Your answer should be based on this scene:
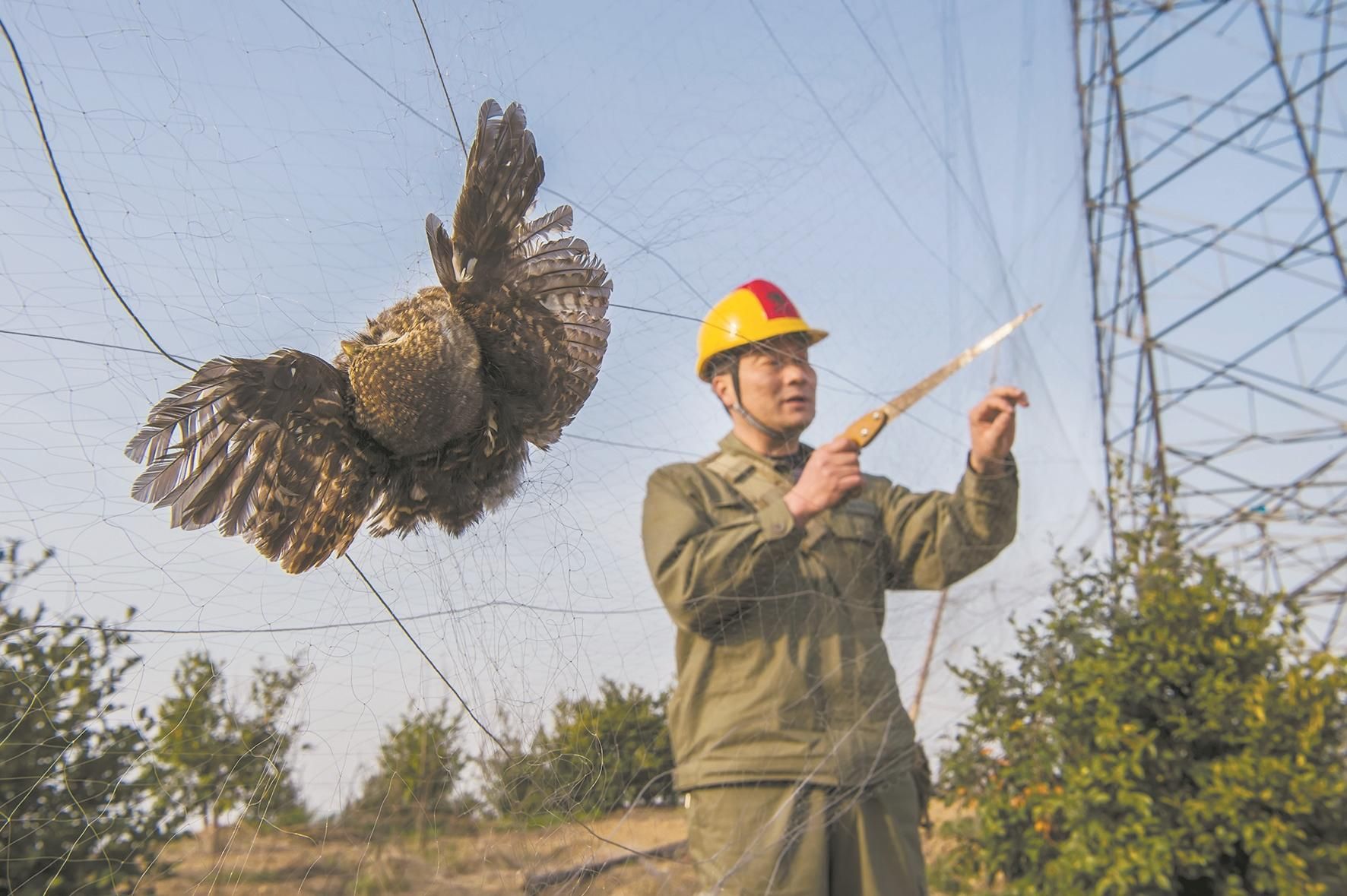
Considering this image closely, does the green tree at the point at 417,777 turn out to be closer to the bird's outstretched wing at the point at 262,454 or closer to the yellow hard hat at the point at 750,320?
the bird's outstretched wing at the point at 262,454

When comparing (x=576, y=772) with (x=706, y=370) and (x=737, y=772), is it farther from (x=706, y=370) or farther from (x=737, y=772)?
(x=706, y=370)

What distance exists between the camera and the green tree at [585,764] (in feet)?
4.74

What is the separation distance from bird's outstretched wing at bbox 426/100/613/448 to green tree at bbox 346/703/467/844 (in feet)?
1.37

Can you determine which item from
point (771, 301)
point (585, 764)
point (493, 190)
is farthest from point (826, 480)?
point (493, 190)

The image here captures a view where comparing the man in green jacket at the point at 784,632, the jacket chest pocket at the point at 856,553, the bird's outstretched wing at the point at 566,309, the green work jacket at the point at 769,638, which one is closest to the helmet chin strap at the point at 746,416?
the man in green jacket at the point at 784,632

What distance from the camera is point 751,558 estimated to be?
210 centimetres

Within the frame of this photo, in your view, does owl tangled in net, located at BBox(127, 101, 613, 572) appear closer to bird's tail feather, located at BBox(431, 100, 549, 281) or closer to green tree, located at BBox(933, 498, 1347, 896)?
bird's tail feather, located at BBox(431, 100, 549, 281)

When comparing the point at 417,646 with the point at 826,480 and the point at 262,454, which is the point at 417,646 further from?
the point at 826,480

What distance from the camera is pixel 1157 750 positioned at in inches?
162

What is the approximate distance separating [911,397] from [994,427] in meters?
0.28

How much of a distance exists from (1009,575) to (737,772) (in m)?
2.09

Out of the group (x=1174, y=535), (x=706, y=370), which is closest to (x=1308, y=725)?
(x=1174, y=535)

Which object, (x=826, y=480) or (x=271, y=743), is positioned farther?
(x=826, y=480)

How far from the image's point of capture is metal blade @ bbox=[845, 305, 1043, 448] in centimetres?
244
